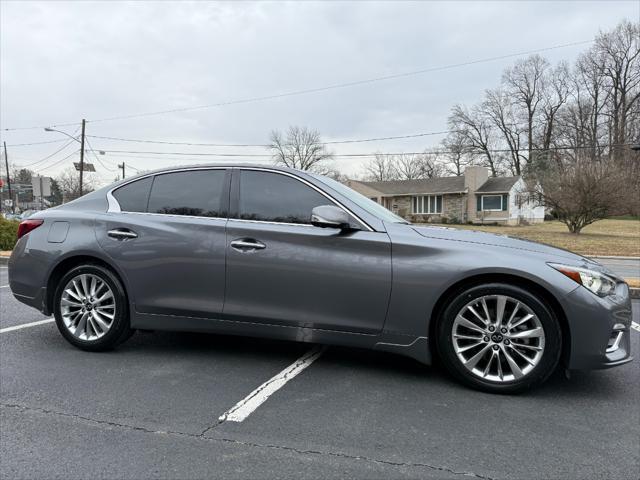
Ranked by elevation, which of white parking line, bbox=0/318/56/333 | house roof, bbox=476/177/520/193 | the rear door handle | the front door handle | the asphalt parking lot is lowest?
the asphalt parking lot

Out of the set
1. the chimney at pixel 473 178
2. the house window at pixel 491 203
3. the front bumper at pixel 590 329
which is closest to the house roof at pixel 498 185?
the chimney at pixel 473 178

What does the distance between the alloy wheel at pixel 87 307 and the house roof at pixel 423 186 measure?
138ft

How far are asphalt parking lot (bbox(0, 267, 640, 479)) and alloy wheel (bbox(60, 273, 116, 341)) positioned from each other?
209mm

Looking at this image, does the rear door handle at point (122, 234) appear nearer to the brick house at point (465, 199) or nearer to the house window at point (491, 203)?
the brick house at point (465, 199)

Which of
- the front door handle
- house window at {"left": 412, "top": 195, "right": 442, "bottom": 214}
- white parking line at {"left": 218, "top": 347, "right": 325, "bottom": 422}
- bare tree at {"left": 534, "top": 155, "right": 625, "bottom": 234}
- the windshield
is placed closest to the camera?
white parking line at {"left": 218, "top": 347, "right": 325, "bottom": 422}

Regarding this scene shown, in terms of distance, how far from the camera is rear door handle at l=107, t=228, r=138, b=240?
12.8 ft

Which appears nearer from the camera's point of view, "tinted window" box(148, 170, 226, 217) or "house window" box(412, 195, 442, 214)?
"tinted window" box(148, 170, 226, 217)

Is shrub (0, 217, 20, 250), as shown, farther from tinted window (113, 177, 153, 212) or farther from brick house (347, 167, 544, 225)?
brick house (347, 167, 544, 225)

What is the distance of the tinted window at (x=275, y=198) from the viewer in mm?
3670

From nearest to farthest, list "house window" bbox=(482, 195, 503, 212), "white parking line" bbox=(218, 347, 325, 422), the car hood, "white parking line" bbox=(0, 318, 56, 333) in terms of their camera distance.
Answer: "white parking line" bbox=(218, 347, 325, 422), the car hood, "white parking line" bbox=(0, 318, 56, 333), "house window" bbox=(482, 195, 503, 212)

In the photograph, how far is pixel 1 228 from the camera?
48.6 feet

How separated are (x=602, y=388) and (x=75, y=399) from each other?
3725 millimetres

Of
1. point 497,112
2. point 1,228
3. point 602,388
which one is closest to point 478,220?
point 497,112

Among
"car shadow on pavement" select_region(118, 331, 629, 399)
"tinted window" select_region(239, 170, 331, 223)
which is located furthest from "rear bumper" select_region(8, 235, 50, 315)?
"tinted window" select_region(239, 170, 331, 223)
